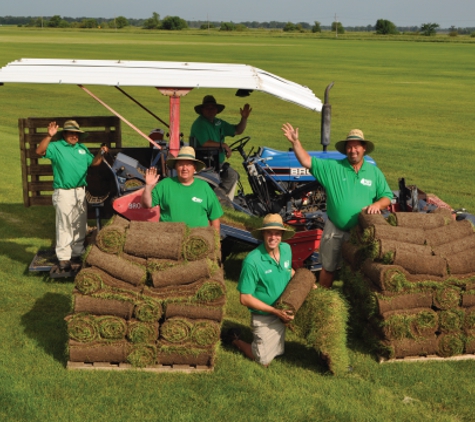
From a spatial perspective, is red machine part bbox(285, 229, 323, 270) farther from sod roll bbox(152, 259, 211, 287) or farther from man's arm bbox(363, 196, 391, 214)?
sod roll bbox(152, 259, 211, 287)

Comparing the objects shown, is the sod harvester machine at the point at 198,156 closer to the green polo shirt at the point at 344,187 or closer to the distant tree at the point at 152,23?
the green polo shirt at the point at 344,187

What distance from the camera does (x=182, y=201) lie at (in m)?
7.69

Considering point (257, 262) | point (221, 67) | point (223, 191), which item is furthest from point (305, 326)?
point (221, 67)

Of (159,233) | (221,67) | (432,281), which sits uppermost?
(221,67)

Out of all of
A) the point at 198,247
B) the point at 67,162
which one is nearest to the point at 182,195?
the point at 198,247

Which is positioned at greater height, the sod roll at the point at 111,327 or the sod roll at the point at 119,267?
the sod roll at the point at 119,267

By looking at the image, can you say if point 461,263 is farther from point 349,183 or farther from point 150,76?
point 150,76

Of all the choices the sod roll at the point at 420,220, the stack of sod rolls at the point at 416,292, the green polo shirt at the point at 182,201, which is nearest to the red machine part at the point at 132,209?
the green polo shirt at the point at 182,201

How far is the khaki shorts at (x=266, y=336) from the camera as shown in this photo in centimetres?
697

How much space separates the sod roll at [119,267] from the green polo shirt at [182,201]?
0.98m

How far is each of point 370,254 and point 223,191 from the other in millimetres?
3396

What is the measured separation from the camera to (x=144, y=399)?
20.7 feet

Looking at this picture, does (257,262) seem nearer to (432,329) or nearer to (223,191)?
(432,329)

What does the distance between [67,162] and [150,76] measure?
1657 millimetres
